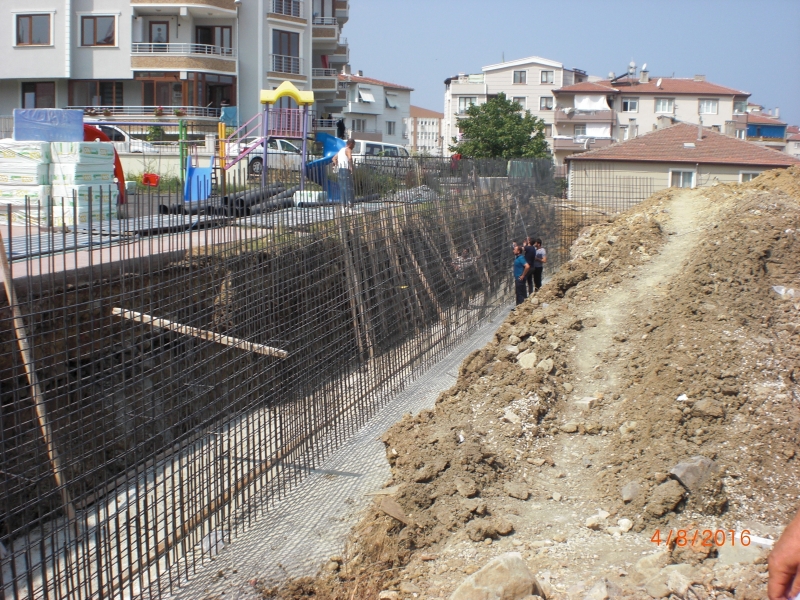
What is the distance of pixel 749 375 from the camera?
6797mm

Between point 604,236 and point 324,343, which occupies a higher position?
point 604,236

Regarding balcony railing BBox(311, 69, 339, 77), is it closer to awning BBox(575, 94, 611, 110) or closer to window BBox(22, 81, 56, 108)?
window BBox(22, 81, 56, 108)

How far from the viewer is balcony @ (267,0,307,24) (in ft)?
125

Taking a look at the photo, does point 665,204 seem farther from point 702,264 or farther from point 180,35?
point 180,35

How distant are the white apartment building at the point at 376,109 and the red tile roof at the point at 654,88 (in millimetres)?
18156

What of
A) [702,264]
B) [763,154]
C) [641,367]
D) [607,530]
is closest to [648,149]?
[763,154]

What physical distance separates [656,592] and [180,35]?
3812 cm

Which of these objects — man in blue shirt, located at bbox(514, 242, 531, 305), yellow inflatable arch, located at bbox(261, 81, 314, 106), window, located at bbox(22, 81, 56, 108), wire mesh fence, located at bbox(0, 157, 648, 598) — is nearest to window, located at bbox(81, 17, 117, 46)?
window, located at bbox(22, 81, 56, 108)

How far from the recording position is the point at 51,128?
1022cm

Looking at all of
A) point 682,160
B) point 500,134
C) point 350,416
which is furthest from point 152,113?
point 350,416

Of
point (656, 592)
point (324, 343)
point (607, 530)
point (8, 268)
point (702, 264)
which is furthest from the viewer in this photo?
point (702, 264)

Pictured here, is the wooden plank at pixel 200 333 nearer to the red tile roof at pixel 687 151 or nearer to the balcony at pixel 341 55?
the red tile roof at pixel 687 151

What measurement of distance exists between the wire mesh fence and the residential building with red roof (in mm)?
17683

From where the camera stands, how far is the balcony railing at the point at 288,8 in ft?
127
